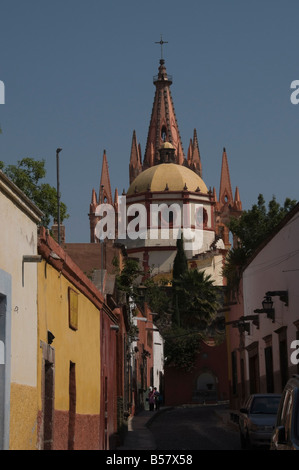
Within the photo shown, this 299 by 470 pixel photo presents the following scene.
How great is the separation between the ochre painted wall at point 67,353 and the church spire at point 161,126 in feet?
298

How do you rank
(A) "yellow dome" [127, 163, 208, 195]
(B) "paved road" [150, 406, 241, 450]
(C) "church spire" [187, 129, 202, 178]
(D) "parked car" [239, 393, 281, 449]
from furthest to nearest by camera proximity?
(C) "church spire" [187, 129, 202, 178] → (A) "yellow dome" [127, 163, 208, 195] → (B) "paved road" [150, 406, 241, 450] → (D) "parked car" [239, 393, 281, 449]

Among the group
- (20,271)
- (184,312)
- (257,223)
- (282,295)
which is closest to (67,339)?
(20,271)

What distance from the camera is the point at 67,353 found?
48.1 ft

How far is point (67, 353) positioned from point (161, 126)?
95.8m

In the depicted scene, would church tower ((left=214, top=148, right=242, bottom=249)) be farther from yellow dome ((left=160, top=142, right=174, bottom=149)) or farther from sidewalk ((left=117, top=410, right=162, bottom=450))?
sidewalk ((left=117, top=410, right=162, bottom=450))

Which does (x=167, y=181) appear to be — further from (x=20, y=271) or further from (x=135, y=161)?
(x=20, y=271)

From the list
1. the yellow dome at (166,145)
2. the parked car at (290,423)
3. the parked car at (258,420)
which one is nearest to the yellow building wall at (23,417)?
the parked car at (290,423)

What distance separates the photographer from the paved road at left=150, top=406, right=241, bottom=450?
22.0m

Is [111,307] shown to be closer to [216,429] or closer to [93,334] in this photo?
[93,334]

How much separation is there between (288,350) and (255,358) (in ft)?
24.5

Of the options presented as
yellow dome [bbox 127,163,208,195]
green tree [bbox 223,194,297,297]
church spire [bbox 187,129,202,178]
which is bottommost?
green tree [bbox 223,194,297,297]

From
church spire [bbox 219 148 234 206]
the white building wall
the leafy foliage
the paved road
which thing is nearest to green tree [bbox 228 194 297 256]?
the leafy foliage

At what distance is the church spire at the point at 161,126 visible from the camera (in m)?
109
